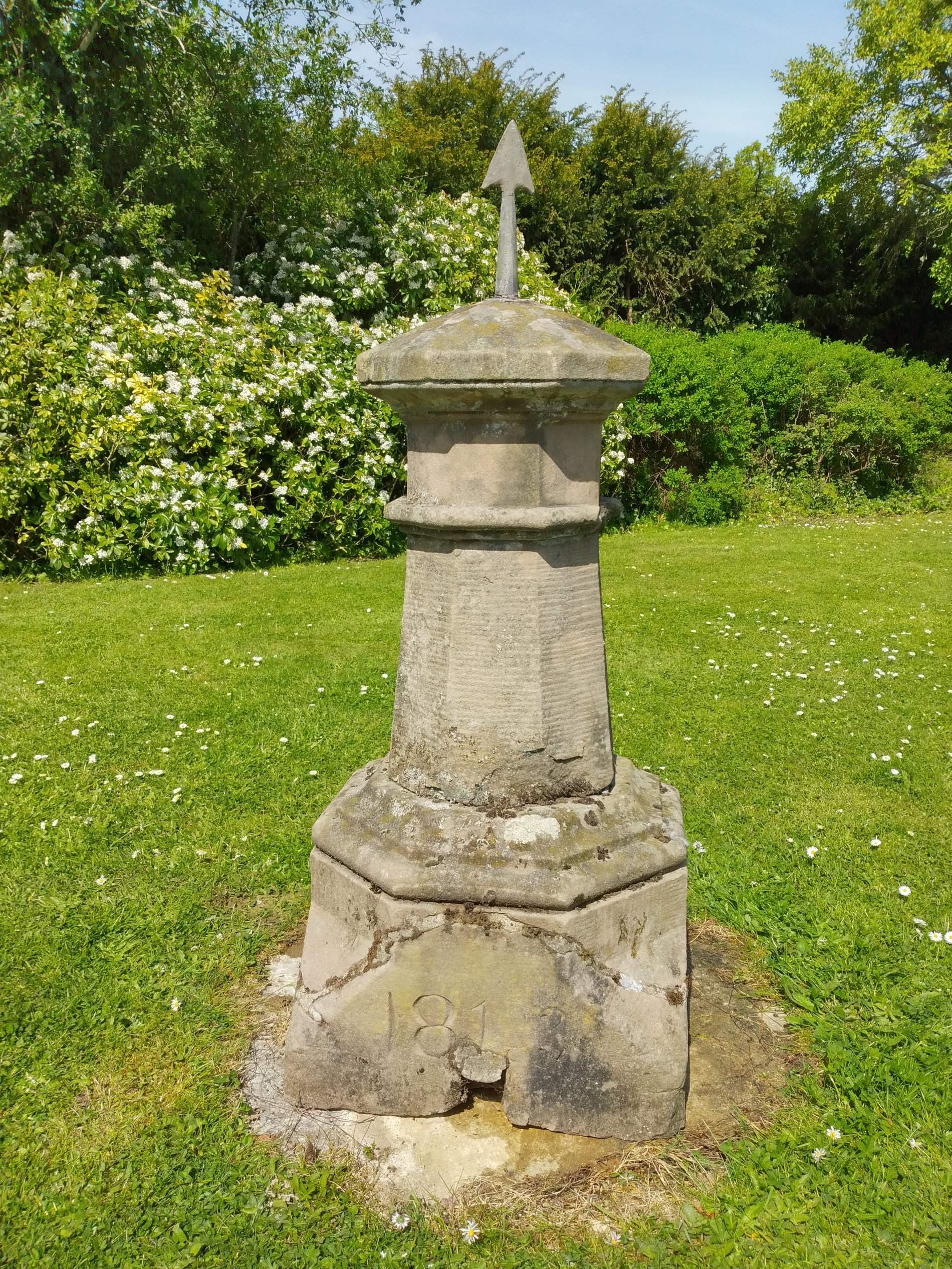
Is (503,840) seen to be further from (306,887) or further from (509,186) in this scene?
(509,186)

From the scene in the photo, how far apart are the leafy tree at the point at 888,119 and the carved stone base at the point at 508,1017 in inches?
610

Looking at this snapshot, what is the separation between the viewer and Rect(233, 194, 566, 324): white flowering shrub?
9.69 meters

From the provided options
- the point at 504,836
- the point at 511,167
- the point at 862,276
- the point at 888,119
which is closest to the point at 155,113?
the point at 511,167

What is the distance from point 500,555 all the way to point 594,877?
2.88ft

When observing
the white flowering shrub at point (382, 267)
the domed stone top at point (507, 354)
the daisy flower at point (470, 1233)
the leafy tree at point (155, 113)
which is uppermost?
the leafy tree at point (155, 113)

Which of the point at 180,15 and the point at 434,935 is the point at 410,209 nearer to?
the point at 180,15

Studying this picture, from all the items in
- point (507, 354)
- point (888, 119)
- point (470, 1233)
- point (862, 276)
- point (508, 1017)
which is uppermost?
point (888, 119)

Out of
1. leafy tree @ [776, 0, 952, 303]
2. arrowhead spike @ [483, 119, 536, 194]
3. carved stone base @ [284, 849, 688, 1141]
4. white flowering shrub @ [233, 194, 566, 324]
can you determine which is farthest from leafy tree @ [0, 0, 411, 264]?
leafy tree @ [776, 0, 952, 303]

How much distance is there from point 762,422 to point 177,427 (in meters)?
7.94

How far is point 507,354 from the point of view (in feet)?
6.71

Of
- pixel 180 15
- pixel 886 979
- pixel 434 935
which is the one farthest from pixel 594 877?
pixel 180 15

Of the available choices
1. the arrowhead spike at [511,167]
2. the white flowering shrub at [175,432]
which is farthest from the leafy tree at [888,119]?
the arrowhead spike at [511,167]

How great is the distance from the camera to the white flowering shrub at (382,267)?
9.69 meters

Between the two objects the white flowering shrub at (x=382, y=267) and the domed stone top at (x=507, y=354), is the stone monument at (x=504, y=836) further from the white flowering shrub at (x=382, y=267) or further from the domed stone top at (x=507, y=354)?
the white flowering shrub at (x=382, y=267)
